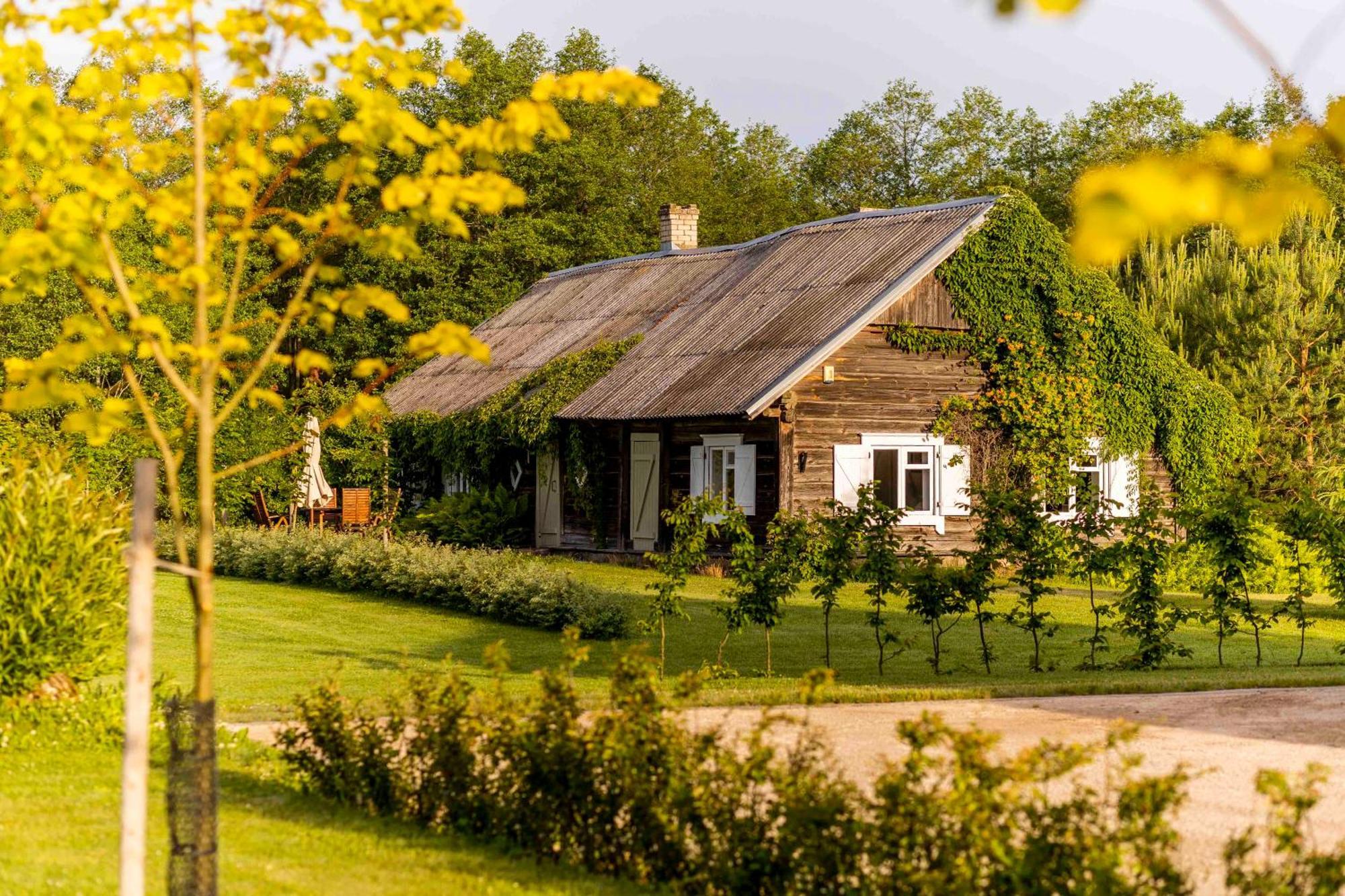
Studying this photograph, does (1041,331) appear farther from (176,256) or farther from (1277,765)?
(176,256)

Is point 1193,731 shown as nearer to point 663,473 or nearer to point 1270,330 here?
point 663,473

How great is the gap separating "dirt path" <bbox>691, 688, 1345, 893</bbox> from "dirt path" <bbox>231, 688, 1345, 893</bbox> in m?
0.01

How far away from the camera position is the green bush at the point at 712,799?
6.01 m

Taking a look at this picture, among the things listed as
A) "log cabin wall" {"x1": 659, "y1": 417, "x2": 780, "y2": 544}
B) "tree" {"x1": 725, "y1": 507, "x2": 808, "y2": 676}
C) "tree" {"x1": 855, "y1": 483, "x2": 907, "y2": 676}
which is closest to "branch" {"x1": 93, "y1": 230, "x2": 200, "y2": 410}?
"tree" {"x1": 725, "y1": 507, "x2": 808, "y2": 676}

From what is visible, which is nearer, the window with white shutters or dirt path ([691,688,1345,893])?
dirt path ([691,688,1345,893])

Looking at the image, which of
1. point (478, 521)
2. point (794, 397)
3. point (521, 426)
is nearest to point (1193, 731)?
point (794, 397)

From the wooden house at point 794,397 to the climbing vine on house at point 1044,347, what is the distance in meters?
0.32

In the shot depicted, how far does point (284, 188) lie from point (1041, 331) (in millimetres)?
33054

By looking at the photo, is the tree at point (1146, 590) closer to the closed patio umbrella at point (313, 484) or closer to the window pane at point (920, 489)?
the window pane at point (920, 489)

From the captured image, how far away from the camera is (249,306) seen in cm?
4931

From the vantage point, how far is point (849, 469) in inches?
1076

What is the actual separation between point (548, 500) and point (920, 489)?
7.44 m

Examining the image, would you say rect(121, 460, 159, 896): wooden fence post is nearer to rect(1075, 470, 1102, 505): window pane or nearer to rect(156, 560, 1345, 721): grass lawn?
rect(156, 560, 1345, 721): grass lawn

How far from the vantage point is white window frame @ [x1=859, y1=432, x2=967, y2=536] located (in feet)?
90.9
